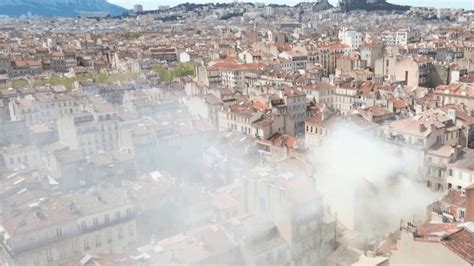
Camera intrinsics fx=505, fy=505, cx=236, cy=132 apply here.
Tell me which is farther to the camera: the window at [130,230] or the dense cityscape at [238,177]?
the window at [130,230]

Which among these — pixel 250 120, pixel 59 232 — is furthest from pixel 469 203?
pixel 250 120

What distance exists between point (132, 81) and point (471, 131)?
3451 centimetres

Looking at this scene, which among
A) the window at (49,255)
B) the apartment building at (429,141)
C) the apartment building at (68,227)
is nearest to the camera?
the apartment building at (68,227)

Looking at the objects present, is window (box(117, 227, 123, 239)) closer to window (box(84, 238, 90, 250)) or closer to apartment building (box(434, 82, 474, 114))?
window (box(84, 238, 90, 250))

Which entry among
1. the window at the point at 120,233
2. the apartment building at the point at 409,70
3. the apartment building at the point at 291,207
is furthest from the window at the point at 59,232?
the apartment building at the point at 409,70

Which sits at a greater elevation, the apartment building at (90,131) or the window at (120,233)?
the apartment building at (90,131)

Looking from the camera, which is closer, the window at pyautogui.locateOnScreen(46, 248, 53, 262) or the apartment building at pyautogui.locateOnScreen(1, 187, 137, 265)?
the apartment building at pyautogui.locateOnScreen(1, 187, 137, 265)

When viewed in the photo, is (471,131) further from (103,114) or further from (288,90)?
(103,114)

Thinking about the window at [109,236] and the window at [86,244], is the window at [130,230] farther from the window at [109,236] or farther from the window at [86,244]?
the window at [86,244]

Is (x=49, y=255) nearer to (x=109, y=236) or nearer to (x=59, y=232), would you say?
(x=59, y=232)

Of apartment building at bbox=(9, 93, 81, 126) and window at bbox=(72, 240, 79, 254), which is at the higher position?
apartment building at bbox=(9, 93, 81, 126)

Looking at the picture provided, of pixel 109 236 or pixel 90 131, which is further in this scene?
pixel 90 131

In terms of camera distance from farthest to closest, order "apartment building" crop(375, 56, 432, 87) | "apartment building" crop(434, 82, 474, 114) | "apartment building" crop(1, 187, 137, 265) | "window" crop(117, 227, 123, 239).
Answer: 1. "apartment building" crop(375, 56, 432, 87)
2. "apartment building" crop(434, 82, 474, 114)
3. "window" crop(117, 227, 123, 239)
4. "apartment building" crop(1, 187, 137, 265)

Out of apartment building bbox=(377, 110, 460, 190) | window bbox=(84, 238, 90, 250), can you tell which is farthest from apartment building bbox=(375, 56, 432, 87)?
window bbox=(84, 238, 90, 250)
